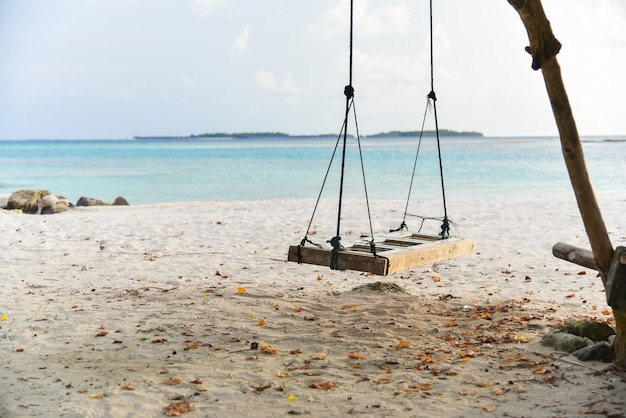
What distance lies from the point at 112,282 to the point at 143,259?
4.34 feet

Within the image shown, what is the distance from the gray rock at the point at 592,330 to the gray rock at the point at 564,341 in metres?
0.10

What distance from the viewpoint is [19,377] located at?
4.16m

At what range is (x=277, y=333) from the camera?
507cm

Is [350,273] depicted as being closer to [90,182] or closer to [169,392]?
[169,392]

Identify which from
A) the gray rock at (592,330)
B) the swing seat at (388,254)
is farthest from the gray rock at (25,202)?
the gray rock at (592,330)

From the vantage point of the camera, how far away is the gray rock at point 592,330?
15.0 ft

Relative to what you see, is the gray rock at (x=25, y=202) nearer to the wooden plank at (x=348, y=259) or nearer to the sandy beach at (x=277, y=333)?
the sandy beach at (x=277, y=333)

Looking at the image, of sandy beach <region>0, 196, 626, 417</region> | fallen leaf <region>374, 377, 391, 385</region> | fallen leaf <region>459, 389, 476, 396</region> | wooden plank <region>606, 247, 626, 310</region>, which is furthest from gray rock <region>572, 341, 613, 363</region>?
fallen leaf <region>374, 377, 391, 385</region>

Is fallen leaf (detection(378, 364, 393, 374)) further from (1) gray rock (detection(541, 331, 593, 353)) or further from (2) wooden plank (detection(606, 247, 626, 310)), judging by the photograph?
(2) wooden plank (detection(606, 247, 626, 310))

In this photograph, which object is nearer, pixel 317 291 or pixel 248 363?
pixel 248 363

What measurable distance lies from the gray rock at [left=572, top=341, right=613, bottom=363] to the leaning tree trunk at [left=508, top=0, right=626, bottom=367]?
14cm

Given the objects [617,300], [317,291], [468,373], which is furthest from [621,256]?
[317,291]

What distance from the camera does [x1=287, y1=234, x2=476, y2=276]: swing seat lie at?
14.6 feet

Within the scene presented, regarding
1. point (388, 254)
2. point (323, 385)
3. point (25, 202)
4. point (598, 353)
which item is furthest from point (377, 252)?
point (25, 202)
